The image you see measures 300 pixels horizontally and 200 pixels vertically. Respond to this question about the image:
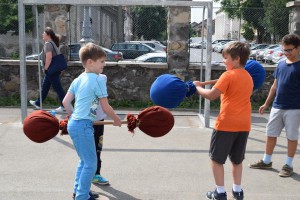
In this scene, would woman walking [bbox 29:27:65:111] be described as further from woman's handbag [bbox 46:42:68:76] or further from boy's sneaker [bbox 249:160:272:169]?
boy's sneaker [bbox 249:160:272:169]

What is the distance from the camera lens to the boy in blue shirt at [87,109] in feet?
12.1

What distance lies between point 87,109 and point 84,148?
1.16ft

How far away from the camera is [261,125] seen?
7.71 metres

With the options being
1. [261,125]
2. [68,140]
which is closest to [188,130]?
[261,125]

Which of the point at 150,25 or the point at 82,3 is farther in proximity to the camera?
the point at 150,25

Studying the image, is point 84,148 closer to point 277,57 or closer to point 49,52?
point 49,52

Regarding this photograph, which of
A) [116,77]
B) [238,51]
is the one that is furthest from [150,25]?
[238,51]

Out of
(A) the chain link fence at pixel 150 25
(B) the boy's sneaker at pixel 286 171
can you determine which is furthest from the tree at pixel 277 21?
(B) the boy's sneaker at pixel 286 171

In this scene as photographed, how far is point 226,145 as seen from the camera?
3.91m

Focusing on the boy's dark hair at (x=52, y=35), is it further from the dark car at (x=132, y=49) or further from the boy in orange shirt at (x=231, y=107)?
the dark car at (x=132, y=49)

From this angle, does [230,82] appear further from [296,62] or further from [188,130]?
[188,130]

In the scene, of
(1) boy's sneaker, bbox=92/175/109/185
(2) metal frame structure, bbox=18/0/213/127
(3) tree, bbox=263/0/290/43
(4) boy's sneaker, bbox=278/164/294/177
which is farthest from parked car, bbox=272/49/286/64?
(1) boy's sneaker, bbox=92/175/109/185

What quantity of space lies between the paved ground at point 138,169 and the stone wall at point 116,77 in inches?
101

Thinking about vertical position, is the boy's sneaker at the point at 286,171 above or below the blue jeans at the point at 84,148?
below
